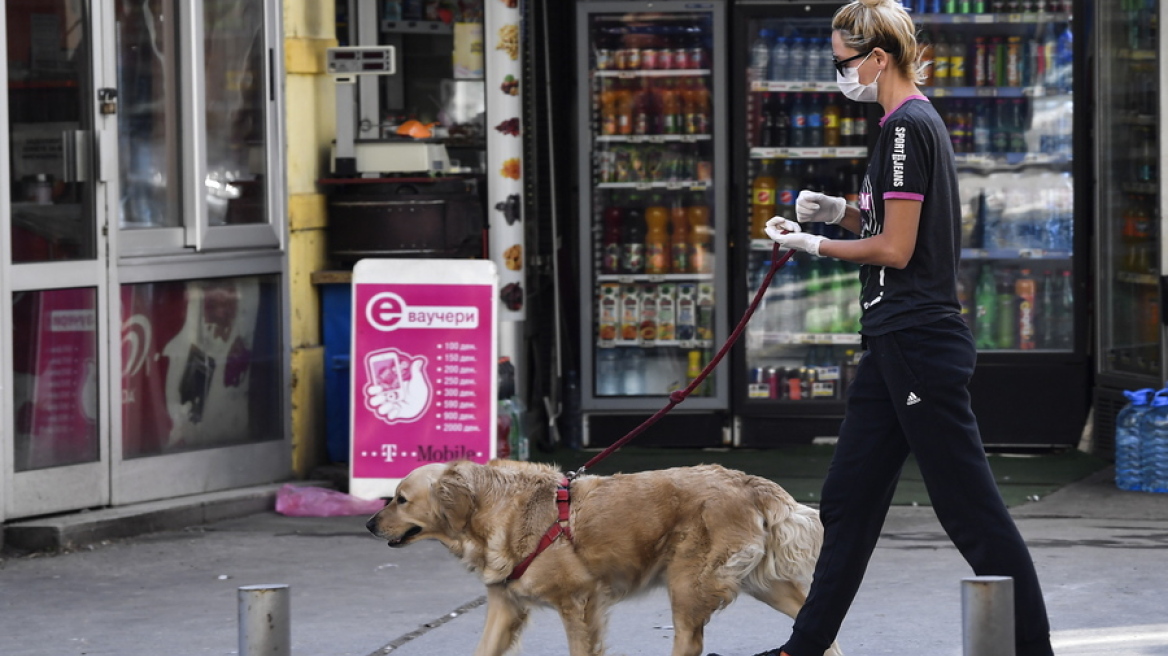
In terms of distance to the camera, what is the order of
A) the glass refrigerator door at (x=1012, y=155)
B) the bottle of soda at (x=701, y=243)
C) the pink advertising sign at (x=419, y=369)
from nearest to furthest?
the pink advertising sign at (x=419, y=369)
the glass refrigerator door at (x=1012, y=155)
the bottle of soda at (x=701, y=243)

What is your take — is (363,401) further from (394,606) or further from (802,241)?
(802,241)

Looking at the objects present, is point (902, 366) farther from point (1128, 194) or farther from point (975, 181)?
point (975, 181)

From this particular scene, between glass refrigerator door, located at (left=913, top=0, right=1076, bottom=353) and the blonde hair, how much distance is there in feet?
17.9

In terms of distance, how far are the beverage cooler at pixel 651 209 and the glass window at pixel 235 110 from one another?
7.53 ft

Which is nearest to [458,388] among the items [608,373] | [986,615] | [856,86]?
[608,373]

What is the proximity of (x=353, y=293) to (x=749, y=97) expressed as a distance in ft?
10.1

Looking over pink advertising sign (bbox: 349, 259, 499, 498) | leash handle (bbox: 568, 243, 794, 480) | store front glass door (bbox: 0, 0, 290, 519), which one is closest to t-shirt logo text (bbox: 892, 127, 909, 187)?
leash handle (bbox: 568, 243, 794, 480)

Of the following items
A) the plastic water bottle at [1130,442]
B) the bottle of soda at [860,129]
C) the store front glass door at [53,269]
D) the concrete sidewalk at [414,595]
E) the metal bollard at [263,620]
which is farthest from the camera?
the bottle of soda at [860,129]

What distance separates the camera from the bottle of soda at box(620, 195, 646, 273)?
10305mm

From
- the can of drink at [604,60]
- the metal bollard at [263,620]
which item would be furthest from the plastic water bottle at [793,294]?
the metal bollard at [263,620]

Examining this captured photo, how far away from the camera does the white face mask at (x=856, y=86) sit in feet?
15.4

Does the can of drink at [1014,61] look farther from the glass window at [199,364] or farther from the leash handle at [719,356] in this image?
the leash handle at [719,356]

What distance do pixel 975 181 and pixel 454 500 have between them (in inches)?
239

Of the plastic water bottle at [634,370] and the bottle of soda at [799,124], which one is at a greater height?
the bottle of soda at [799,124]
